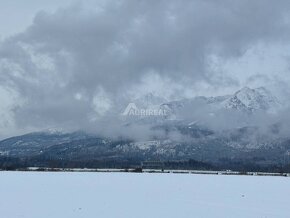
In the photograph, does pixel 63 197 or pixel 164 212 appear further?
pixel 63 197

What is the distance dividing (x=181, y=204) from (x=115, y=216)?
8134 mm

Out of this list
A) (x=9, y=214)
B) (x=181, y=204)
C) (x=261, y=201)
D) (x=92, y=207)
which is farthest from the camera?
(x=261, y=201)

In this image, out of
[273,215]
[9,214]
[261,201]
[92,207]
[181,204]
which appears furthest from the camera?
[261,201]

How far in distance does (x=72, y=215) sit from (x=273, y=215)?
38.3 feet

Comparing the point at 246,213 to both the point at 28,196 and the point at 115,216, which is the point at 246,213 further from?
the point at 28,196

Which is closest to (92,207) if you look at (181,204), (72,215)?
(72,215)

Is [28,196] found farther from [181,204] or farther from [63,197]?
[181,204]

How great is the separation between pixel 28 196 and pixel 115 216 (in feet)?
43.9

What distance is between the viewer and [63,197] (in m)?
36.8

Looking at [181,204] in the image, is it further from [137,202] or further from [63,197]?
[63,197]

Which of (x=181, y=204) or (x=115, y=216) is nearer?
(x=115, y=216)

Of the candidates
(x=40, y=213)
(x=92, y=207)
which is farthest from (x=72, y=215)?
(x=92, y=207)

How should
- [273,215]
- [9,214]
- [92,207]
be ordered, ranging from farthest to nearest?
[92,207]
[273,215]
[9,214]

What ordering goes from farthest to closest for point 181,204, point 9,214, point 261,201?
point 261,201 < point 181,204 < point 9,214
